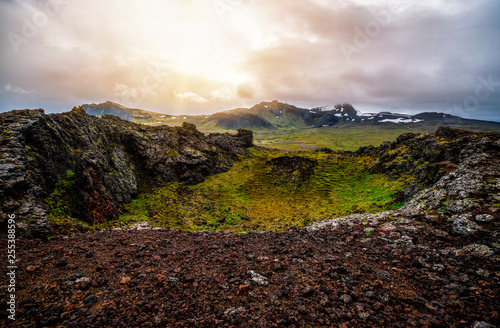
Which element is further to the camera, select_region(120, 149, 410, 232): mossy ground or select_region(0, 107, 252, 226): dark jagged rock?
select_region(120, 149, 410, 232): mossy ground

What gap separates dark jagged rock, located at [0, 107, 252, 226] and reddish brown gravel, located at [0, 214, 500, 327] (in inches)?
247

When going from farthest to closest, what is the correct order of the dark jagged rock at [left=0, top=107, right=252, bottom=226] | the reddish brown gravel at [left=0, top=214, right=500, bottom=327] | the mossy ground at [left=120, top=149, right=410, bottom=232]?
the mossy ground at [left=120, top=149, right=410, bottom=232], the dark jagged rock at [left=0, top=107, right=252, bottom=226], the reddish brown gravel at [left=0, top=214, right=500, bottom=327]

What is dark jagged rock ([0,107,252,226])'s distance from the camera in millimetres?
14419

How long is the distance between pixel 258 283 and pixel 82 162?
24.6 metres

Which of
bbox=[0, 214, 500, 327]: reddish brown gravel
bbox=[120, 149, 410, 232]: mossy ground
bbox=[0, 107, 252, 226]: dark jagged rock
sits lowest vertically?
bbox=[120, 149, 410, 232]: mossy ground

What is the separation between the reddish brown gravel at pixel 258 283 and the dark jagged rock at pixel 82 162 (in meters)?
6.26

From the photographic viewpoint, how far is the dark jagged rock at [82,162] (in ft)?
47.3

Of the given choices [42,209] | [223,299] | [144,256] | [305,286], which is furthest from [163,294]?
[42,209]

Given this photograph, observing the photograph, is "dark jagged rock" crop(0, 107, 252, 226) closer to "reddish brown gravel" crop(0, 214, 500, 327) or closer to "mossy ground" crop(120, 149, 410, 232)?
"mossy ground" crop(120, 149, 410, 232)

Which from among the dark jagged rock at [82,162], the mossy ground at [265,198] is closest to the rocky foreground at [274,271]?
the dark jagged rock at [82,162]

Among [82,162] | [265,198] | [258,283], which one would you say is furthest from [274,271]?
[265,198]

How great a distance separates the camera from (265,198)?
137ft

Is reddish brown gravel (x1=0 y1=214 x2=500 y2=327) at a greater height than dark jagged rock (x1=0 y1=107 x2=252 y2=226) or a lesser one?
lesser

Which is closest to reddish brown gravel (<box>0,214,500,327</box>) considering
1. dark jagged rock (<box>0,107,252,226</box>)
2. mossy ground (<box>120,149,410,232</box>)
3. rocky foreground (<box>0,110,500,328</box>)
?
rocky foreground (<box>0,110,500,328</box>)
